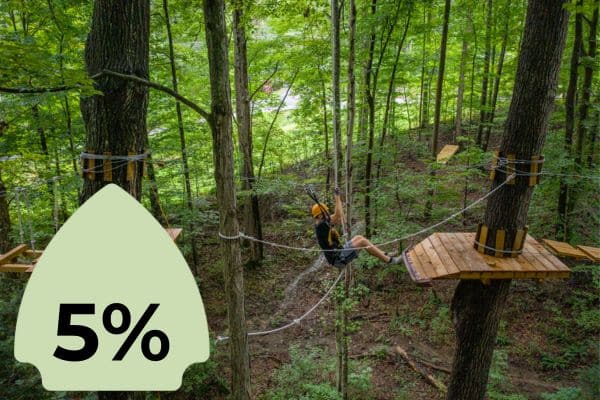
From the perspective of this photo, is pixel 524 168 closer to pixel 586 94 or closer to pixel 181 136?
pixel 586 94

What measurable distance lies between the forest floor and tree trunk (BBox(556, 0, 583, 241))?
1174mm

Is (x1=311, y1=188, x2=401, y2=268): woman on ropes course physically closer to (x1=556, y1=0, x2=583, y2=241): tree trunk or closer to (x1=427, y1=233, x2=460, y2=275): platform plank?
(x1=427, y1=233, x2=460, y2=275): platform plank

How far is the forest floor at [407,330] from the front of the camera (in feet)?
19.7

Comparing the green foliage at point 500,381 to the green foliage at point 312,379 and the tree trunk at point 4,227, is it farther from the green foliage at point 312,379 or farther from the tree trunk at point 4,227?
the tree trunk at point 4,227

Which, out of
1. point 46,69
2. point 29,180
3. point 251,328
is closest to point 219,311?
point 251,328

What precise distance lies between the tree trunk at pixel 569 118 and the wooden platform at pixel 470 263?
3371 mm

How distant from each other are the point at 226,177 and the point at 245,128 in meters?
6.25

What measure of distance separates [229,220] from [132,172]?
132 centimetres

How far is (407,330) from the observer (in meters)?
7.13

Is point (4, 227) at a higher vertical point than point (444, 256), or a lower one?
lower

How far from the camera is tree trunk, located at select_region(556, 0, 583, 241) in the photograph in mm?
5977

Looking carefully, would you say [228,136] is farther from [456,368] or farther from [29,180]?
[29,180]

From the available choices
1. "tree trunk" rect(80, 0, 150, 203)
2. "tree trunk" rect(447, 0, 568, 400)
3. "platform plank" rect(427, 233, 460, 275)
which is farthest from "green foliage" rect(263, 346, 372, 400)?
"tree trunk" rect(80, 0, 150, 203)

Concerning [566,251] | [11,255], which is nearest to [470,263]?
[566,251]
